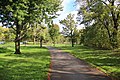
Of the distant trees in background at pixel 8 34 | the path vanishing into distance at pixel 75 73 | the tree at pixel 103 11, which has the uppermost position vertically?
the tree at pixel 103 11

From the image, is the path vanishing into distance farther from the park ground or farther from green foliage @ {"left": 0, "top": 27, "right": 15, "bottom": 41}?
green foliage @ {"left": 0, "top": 27, "right": 15, "bottom": 41}

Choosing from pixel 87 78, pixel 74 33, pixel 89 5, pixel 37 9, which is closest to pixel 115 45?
pixel 89 5

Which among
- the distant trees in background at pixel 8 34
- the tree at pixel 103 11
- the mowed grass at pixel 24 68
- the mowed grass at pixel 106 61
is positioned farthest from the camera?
the distant trees in background at pixel 8 34

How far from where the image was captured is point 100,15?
5175cm

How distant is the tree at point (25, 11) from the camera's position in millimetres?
25689

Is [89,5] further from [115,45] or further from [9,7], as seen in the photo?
[9,7]

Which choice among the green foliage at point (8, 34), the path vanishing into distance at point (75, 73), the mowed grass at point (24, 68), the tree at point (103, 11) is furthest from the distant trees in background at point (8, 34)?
the path vanishing into distance at point (75, 73)

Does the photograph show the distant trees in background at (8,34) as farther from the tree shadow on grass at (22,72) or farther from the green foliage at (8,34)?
the tree shadow on grass at (22,72)

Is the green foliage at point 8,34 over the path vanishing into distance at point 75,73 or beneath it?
over

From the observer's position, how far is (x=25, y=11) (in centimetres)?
2917

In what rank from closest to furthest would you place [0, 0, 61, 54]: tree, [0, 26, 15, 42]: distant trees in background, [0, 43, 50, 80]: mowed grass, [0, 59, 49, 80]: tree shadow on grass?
1. [0, 59, 49, 80]: tree shadow on grass
2. [0, 43, 50, 80]: mowed grass
3. [0, 0, 61, 54]: tree
4. [0, 26, 15, 42]: distant trees in background

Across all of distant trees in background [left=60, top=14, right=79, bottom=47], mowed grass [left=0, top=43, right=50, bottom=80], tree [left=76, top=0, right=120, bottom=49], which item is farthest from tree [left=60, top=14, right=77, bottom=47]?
mowed grass [left=0, top=43, right=50, bottom=80]

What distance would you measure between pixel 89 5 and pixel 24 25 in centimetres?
1270

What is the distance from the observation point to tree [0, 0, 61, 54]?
25.7 meters
